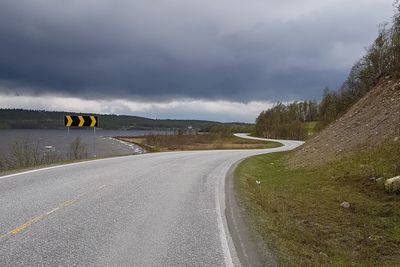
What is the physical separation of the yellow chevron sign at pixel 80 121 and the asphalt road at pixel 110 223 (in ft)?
37.7

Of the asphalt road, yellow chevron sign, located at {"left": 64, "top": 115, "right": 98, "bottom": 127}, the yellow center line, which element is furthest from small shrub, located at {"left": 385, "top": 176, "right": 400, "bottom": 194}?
yellow chevron sign, located at {"left": 64, "top": 115, "right": 98, "bottom": 127}

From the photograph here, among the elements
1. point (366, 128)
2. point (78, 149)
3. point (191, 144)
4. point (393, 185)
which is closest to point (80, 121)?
point (78, 149)

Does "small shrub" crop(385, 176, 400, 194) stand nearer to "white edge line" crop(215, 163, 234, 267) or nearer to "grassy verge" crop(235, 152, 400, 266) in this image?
"grassy verge" crop(235, 152, 400, 266)

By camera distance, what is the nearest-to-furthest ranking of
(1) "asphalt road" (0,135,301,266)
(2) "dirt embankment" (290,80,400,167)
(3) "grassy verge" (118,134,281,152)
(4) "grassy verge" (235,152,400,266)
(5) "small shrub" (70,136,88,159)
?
(1) "asphalt road" (0,135,301,266), (4) "grassy verge" (235,152,400,266), (2) "dirt embankment" (290,80,400,167), (5) "small shrub" (70,136,88,159), (3) "grassy verge" (118,134,281,152)

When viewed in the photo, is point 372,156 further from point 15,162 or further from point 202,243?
point 15,162

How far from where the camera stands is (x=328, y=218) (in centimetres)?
1012

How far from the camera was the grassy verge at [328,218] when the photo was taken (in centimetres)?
711

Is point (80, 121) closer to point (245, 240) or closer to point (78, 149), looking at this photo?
point (78, 149)

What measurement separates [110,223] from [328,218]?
5.56 m

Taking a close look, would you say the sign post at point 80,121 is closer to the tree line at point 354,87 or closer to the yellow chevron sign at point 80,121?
the yellow chevron sign at point 80,121

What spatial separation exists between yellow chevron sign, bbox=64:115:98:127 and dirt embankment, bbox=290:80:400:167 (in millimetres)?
13047

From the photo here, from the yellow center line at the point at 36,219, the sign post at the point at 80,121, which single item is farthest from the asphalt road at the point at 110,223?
the sign post at the point at 80,121

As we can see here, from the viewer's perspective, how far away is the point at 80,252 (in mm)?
5898

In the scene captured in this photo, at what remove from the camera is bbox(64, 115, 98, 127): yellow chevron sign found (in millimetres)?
24177
